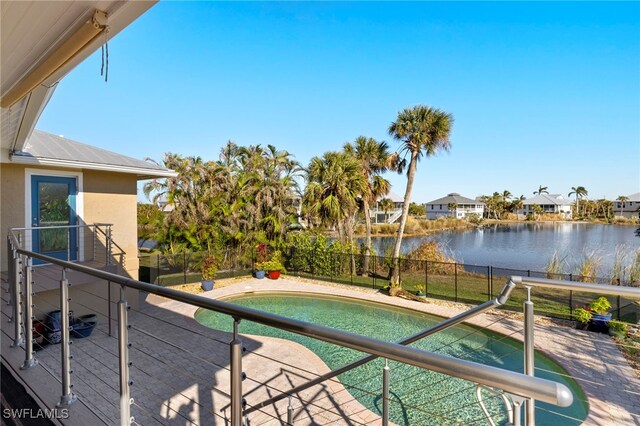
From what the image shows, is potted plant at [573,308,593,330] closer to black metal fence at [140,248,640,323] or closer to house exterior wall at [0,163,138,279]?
black metal fence at [140,248,640,323]

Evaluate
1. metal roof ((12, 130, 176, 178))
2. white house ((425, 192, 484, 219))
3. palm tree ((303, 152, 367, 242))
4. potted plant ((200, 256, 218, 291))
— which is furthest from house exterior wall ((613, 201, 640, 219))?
metal roof ((12, 130, 176, 178))

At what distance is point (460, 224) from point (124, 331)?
52.3 meters

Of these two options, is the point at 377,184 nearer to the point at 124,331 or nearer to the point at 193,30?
the point at 193,30

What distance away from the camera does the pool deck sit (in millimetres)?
4699

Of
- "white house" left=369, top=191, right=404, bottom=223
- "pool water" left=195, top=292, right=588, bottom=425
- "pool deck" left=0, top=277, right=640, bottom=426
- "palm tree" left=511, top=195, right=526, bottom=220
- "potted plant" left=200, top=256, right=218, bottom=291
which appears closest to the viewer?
"pool deck" left=0, top=277, right=640, bottom=426

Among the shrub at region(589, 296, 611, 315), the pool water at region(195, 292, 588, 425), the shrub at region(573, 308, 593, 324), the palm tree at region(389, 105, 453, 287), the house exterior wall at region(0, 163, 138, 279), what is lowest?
the pool water at region(195, 292, 588, 425)

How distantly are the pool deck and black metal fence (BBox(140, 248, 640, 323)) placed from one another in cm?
223

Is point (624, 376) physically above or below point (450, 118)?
below

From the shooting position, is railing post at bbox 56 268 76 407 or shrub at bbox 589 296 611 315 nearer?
railing post at bbox 56 268 76 407

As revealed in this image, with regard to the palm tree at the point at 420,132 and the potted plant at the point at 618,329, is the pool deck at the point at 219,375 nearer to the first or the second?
the potted plant at the point at 618,329

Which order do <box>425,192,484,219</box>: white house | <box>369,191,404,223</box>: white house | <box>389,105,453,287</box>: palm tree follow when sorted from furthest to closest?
<box>425,192,484,219</box>: white house < <box>369,191,404,223</box>: white house < <box>389,105,453,287</box>: palm tree

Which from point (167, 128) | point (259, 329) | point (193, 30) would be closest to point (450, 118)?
point (193, 30)

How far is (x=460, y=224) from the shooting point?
162ft

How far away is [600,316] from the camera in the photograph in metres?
9.03
